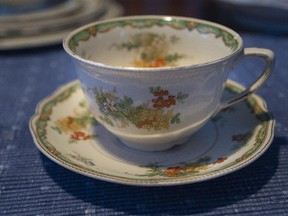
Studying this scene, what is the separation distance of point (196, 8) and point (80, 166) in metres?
0.80

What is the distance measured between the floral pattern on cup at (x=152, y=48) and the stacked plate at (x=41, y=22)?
0.86 ft

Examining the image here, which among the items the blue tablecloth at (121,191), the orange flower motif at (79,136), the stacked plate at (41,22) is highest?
the blue tablecloth at (121,191)

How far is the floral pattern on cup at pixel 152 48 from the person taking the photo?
555mm

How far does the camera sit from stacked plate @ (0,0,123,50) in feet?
2.45

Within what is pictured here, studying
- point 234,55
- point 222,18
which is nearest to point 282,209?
point 234,55

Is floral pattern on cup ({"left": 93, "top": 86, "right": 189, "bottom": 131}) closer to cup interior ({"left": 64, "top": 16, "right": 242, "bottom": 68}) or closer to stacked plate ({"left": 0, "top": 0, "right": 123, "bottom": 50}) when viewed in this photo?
cup interior ({"left": 64, "top": 16, "right": 242, "bottom": 68})

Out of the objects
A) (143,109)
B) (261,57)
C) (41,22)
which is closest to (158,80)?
(143,109)

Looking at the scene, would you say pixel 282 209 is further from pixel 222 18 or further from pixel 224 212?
pixel 222 18

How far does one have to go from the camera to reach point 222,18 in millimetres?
889

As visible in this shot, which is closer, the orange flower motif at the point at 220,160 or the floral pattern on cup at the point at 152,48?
the orange flower motif at the point at 220,160

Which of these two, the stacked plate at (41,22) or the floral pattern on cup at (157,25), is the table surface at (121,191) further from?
the stacked plate at (41,22)

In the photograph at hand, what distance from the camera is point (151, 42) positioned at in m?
0.56

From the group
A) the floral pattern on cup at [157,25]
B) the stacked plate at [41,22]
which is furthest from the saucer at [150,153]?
the stacked plate at [41,22]

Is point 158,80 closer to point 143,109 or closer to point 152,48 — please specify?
point 143,109
